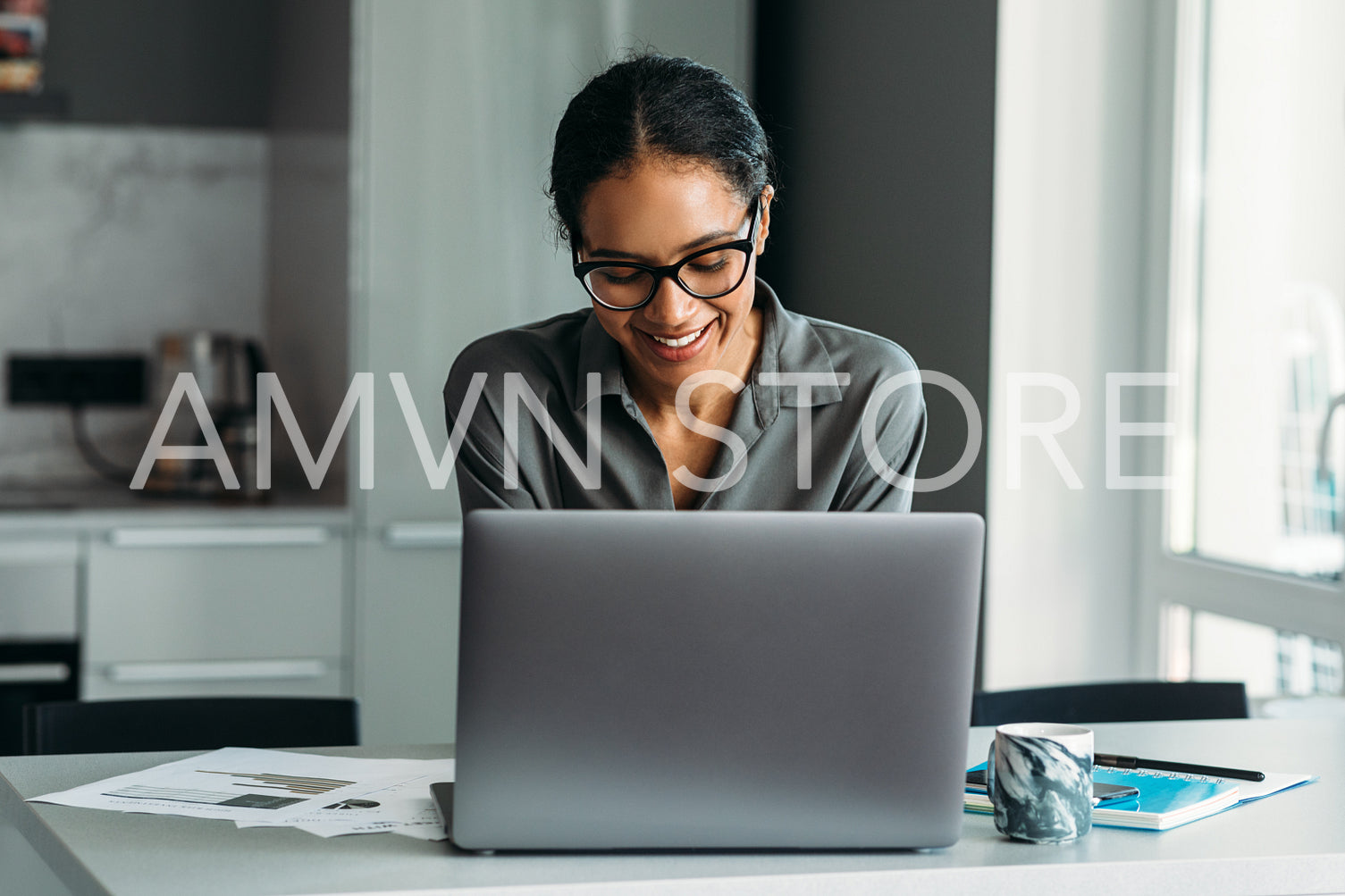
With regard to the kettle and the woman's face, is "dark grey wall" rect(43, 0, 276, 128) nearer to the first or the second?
the kettle

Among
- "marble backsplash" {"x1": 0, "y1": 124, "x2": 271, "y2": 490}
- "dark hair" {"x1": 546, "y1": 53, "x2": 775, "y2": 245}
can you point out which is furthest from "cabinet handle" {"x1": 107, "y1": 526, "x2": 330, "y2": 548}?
"dark hair" {"x1": 546, "y1": 53, "x2": 775, "y2": 245}

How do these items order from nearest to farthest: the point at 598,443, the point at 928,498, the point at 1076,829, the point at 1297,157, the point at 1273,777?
the point at 1076,829, the point at 1273,777, the point at 598,443, the point at 1297,157, the point at 928,498

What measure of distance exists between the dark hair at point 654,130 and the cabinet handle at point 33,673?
1750 millimetres

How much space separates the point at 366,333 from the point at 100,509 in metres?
0.61

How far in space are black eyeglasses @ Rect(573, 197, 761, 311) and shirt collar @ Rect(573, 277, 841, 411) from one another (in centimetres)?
15

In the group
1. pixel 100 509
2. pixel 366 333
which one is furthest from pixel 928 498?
pixel 100 509

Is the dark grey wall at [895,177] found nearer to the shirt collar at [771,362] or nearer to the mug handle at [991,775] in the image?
the shirt collar at [771,362]

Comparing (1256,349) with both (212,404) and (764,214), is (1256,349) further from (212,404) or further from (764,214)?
(212,404)

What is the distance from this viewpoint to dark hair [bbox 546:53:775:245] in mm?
1416

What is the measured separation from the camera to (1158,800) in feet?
3.87

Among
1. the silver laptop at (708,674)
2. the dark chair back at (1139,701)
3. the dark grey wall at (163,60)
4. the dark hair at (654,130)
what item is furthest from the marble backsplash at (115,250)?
the silver laptop at (708,674)

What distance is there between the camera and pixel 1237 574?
7.71 feet

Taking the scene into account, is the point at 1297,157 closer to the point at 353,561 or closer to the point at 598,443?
the point at 598,443

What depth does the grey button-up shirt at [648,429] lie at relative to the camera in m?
1.52
